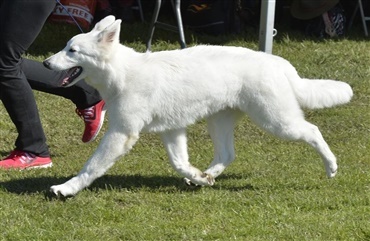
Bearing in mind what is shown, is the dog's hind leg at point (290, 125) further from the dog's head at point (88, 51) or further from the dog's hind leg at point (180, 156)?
the dog's head at point (88, 51)

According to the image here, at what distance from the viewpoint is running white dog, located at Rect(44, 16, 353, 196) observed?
4.91 metres

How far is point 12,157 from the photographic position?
5.79 m

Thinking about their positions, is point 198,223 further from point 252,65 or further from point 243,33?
point 243,33

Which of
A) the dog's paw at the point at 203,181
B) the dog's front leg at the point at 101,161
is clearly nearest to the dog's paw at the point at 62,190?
the dog's front leg at the point at 101,161

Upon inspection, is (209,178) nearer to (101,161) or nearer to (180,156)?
(180,156)

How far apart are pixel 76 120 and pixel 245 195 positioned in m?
2.25

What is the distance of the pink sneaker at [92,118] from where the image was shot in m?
6.18

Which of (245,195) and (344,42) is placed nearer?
(245,195)

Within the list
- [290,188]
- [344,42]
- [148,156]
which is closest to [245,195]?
[290,188]

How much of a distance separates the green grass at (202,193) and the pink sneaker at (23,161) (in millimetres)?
98

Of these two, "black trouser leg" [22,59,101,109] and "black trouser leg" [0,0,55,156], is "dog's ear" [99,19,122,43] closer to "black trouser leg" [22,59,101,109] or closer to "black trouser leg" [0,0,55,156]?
"black trouser leg" [0,0,55,156]

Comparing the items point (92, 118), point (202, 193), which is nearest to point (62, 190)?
point (202, 193)

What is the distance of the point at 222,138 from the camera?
5.38 metres

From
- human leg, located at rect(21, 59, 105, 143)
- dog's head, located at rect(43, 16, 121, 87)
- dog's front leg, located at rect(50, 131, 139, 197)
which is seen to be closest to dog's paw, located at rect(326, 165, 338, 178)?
dog's front leg, located at rect(50, 131, 139, 197)
